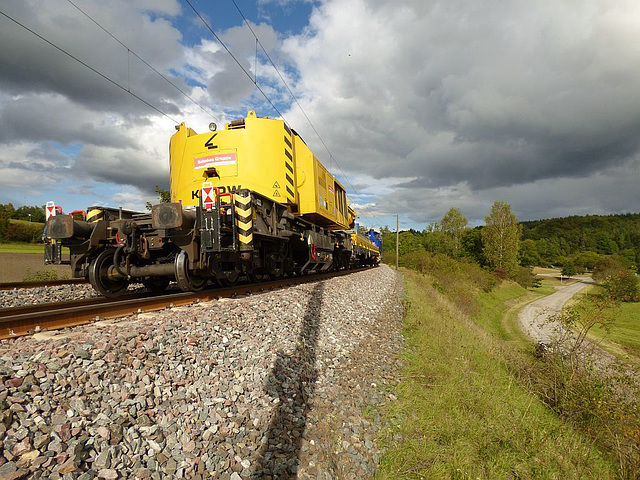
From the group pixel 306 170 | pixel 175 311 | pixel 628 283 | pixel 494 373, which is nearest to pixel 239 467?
pixel 175 311

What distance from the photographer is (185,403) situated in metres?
2.88

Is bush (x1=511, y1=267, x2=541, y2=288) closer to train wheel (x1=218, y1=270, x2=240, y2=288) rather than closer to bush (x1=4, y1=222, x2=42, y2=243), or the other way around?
train wheel (x1=218, y1=270, x2=240, y2=288)

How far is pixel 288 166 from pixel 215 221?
10.2 feet

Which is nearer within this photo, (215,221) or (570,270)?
(215,221)

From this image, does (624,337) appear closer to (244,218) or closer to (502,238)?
(244,218)

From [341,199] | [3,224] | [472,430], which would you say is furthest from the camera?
[3,224]

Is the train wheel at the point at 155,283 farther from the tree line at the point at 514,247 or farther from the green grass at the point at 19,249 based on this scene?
the green grass at the point at 19,249

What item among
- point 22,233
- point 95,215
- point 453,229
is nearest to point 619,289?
point 95,215

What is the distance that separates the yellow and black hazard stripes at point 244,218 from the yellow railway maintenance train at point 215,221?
19mm

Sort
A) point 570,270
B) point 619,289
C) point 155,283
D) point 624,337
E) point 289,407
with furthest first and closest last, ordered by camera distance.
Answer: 1. point 570,270
2. point 624,337
3. point 619,289
4. point 155,283
5. point 289,407

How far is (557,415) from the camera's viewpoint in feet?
17.0

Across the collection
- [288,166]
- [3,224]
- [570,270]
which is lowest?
[570,270]

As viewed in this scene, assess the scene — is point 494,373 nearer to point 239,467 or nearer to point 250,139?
point 239,467

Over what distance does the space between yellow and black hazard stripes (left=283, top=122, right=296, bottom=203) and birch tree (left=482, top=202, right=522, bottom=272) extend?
162ft
